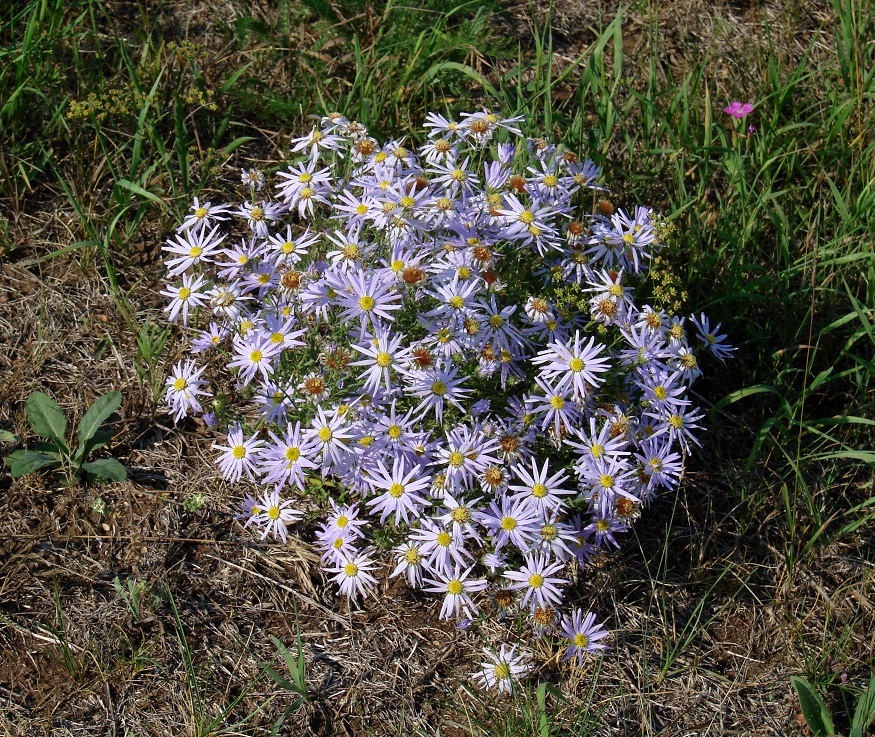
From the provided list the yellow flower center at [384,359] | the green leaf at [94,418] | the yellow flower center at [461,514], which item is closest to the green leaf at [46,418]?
the green leaf at [94,418]

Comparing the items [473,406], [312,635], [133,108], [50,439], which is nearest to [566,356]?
[473,406]

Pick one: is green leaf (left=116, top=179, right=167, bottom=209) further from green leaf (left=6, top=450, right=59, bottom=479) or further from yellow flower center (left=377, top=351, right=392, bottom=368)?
yellow flower center (left=377, top=351, right=392, bottom=368)

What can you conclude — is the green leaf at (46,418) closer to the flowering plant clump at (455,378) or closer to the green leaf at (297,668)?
the flowering plant clump at (455,378)

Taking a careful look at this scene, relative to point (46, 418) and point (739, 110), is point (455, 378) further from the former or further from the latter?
point (739, 110)

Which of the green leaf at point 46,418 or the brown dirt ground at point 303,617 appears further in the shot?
the green leaf at point 46,418

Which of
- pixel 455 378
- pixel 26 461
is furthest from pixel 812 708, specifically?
pixel 26 461

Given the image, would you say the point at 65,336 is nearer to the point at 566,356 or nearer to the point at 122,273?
the point at 122,273

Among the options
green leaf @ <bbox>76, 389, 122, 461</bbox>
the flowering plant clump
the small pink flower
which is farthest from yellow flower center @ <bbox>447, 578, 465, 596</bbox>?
the small pink flower
